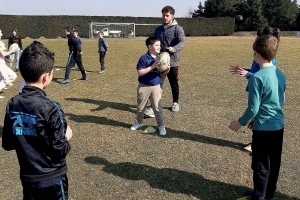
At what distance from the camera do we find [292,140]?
523 cm

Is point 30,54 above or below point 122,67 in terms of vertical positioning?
above

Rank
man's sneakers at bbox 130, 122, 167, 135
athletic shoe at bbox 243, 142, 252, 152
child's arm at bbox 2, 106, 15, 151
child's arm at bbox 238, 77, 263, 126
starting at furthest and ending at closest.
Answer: man's sneakers at bbox 130, 122, 167, 135 → athletic shoe at bbox 243, 142, 252, 152 → child's arm at bbox 238, 77, 263, 126 → child's arm at bbox 2, 106, 15, 151

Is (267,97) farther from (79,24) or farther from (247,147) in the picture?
(79,24)

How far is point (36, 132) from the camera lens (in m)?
2.16

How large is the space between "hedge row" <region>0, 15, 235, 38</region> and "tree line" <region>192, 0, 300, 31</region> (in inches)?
475

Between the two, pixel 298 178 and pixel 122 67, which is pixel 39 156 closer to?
pixel 298 178

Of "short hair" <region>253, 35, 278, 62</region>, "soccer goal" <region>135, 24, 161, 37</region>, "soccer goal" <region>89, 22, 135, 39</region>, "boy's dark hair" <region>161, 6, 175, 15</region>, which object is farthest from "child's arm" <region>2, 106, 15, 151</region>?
"soccer goal" <region>135, 24, 161, 37</region>

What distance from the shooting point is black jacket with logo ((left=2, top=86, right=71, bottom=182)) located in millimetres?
2141

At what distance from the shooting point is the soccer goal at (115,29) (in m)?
46.0

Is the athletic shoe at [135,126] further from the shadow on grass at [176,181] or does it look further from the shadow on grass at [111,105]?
the shadow on grass at [176,181]

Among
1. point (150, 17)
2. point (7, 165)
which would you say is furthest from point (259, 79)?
point (150, 17)

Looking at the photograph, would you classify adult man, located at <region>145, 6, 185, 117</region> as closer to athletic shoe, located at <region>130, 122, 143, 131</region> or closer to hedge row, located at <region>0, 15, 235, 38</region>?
athletic shoe, located at <region>130, 122, 143, 131</region>

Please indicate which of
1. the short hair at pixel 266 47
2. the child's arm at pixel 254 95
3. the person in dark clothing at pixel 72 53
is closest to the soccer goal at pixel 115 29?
the person in dark clothing at pixel 72 53

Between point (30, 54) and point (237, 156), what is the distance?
359cm
